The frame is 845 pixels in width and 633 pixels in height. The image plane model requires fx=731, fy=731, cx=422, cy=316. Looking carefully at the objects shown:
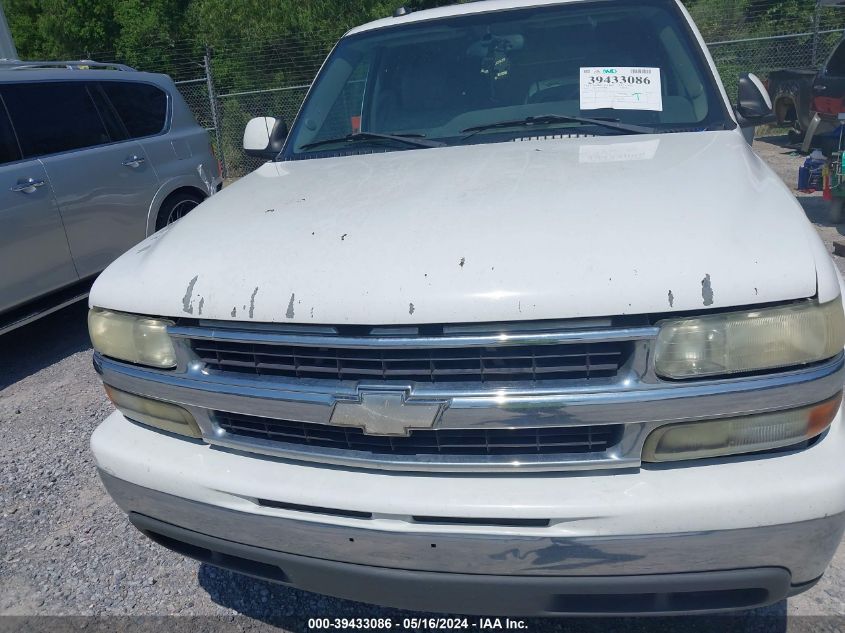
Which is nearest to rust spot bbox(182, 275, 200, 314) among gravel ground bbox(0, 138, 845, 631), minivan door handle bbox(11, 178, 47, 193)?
gravel ground bbox(0, 138, 845, 631)

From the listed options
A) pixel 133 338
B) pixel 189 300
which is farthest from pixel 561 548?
pixel 133 338

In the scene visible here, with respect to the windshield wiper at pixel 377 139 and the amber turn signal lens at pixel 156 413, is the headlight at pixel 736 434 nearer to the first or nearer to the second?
the amber turn signal lens at pixel 156 413

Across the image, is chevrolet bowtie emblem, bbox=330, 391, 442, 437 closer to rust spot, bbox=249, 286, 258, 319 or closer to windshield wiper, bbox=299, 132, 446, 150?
rust spot, bbox=249, 286, 258, 319

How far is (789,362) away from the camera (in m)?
1.66

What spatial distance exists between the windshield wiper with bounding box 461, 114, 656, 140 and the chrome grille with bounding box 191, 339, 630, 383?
52.4 inches

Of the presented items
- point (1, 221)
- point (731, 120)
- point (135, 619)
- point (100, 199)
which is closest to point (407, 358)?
point (135, 619)

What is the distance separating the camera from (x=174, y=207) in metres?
6.13

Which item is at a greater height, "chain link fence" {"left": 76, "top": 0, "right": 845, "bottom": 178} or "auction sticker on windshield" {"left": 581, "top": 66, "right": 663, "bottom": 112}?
"auction sticker on windshield" {"left": 581, "top": 66, "right": 663, "bottom": 112}

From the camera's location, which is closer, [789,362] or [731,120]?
[789,362]

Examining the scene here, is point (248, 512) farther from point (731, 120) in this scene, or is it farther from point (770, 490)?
point (731, 120)

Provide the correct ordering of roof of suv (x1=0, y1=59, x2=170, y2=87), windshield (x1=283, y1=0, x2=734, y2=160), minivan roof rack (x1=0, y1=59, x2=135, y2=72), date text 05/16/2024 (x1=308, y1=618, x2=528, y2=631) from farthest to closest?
minivan roof rack (x1=0, y1=59, x2=135, y2=72) → roof of suv (x1=0, y1=59, x2=170, y2=87) → windshield (x1=283, y1=0, x2=734, y2=160) → date text 05/16/2024 (x1=308, y1=618, x2=528, y2=631)

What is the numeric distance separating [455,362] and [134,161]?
4783mm

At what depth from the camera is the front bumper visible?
163cm

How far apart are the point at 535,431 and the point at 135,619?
169 centimetres
